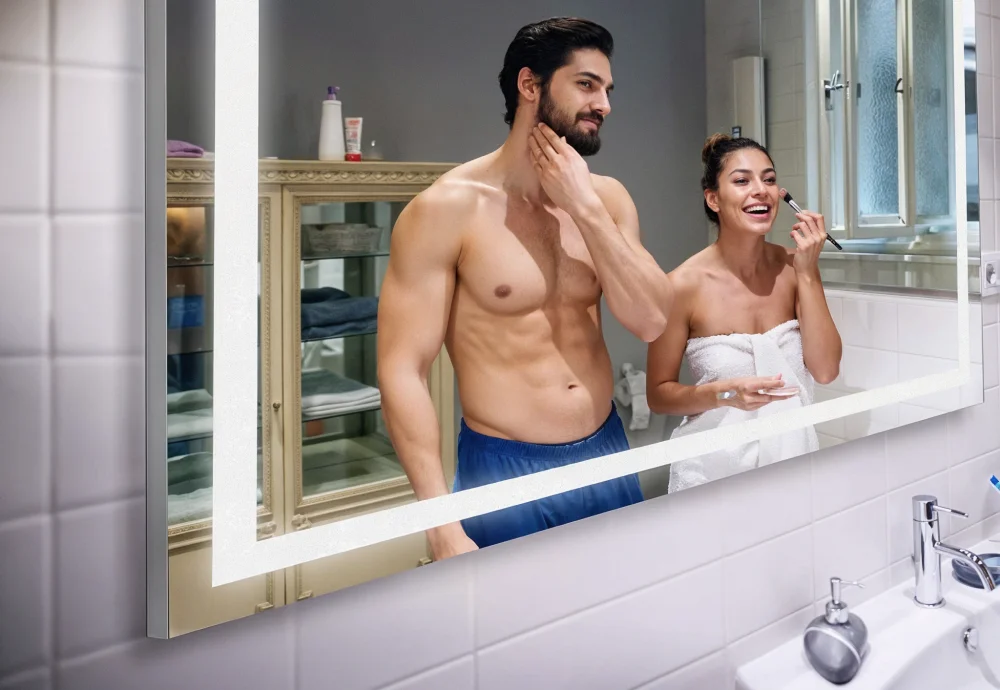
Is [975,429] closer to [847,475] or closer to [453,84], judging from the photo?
[847,475]

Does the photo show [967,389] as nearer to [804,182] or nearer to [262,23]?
[804,182]

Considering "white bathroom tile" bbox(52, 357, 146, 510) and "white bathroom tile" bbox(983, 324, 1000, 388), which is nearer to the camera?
"white bathroom tile" bbox(52, 357, 146, 510)

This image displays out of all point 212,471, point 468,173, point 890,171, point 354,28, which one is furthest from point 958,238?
point 212,471

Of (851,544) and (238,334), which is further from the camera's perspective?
(851,544)

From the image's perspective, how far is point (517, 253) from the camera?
79 centimetres

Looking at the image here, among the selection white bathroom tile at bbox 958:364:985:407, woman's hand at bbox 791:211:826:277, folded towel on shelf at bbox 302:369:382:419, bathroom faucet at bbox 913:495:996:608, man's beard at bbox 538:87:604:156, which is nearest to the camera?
folded towel on shelf at bbox 302:369:382:419

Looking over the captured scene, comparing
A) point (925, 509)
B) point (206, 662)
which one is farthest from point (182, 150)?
point (925, 509)

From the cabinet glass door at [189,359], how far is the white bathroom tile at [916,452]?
1.03 m

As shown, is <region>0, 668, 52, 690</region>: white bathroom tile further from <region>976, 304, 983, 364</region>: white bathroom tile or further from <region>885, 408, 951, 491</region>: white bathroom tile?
<region>976, 304, 983, 364</region>: white bathroom tile

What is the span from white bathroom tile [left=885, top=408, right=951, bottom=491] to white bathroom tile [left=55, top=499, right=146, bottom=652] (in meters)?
1.08

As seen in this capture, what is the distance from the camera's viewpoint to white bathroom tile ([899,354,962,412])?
121 centimetres

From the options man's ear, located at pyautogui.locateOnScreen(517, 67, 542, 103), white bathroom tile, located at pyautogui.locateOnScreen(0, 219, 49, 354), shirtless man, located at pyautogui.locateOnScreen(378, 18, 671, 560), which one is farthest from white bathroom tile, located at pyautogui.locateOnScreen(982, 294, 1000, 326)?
white bathroom tile, located at pyautogui.locateOnScreen(0, 219, 49, 354)

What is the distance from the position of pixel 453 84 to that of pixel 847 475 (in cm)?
84

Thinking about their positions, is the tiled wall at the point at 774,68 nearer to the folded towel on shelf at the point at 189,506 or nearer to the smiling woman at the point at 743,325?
the smiling woman at the point at 743,325
